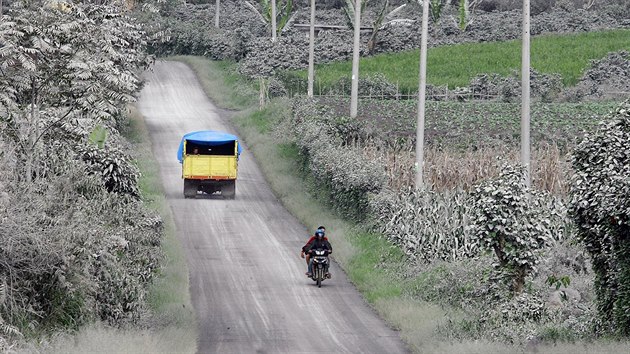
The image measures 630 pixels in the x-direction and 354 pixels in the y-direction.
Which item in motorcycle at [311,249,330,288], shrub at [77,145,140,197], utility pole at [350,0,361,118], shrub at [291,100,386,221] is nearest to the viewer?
shrub at [77,145,140,197]

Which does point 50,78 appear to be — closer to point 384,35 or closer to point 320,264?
point 320,264

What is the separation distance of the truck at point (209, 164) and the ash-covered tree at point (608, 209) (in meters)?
24.1

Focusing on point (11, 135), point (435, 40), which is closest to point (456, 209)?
point (11, 135)

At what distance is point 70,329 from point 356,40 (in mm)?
29865

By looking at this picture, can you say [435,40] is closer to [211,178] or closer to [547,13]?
[547,13]

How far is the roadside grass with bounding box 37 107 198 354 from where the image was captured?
2020cm

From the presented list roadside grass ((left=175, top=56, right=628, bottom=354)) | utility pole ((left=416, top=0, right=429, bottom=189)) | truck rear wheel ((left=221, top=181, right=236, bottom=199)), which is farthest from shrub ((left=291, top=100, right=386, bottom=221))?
truck rear wheel ((left=221, top=181, right=236, bottom=199))

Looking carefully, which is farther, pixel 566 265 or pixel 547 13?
pixel 547 13

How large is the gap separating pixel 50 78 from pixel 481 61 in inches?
2373

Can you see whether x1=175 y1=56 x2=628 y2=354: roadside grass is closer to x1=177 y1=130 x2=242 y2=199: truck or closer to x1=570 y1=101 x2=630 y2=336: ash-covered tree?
x1=570 y1=101 x2=630 y2=336: ash-covered tree

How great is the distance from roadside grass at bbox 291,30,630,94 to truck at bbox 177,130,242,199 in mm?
25699

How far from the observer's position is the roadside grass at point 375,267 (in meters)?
22.4

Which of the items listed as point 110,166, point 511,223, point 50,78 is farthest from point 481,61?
point 50,78

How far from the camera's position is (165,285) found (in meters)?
29.6
